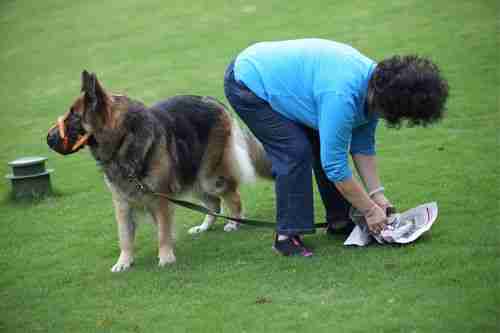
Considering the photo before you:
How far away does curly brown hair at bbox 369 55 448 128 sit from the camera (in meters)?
5.20

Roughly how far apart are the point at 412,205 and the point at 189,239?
7.42 feet

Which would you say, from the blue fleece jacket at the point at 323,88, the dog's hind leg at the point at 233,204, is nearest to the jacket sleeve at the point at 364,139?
the blue fleece jacket at the point at 323,88

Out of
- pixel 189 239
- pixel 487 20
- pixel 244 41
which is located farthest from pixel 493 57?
pixel 189 239

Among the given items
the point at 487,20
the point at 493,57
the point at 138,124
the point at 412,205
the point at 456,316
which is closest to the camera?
the point at 456,316

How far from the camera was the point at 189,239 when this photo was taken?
7309mm

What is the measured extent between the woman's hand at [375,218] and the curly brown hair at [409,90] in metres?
0.79

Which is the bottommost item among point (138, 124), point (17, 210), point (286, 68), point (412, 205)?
point (17, 210)

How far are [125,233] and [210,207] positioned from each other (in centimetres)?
→ 130

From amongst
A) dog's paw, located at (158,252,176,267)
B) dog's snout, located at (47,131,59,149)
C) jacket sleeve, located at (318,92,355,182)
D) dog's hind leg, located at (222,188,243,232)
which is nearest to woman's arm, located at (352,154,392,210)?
jacket sleeve, located at (318,92,355,182)

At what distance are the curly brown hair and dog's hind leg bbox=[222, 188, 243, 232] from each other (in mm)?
2499

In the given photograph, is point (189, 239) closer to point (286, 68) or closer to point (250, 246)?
point (250, 246)

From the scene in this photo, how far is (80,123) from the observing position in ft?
19.7

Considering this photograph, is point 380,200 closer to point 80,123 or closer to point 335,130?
point 335,130

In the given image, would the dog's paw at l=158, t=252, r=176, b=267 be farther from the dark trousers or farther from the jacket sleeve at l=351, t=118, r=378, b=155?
the jacket sleeve at l=351, t=118, r=378, b=155
